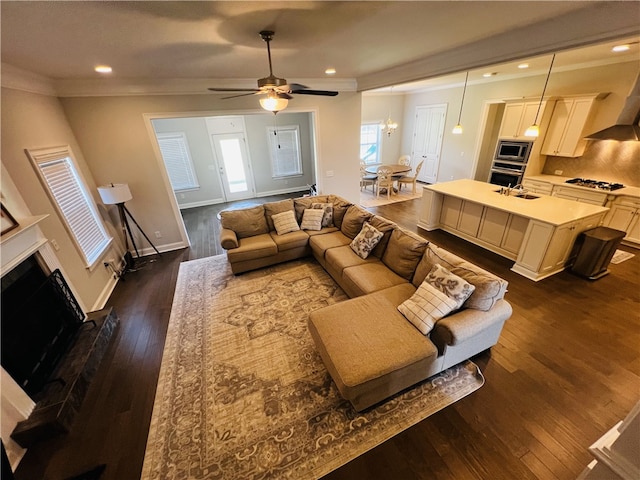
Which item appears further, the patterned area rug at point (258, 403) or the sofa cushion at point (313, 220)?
the sofa cushion at point (313, 220)

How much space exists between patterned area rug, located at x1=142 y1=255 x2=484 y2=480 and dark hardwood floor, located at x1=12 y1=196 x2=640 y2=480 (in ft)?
0.36

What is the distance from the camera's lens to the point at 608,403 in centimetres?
205

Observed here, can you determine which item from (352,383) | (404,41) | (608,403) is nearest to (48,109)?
(404,41)

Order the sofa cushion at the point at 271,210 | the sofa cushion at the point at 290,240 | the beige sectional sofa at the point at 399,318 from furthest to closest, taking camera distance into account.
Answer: the sofa cushion at the point at 271,210 < the sofa cushion at the point at 290,240 < the beige sectional sofa at the point at 399,318

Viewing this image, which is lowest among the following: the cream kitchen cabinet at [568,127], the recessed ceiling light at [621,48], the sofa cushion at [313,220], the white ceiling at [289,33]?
the sofa cushion at [313,220]

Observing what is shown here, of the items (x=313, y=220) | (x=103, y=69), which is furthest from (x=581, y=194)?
(x=103, y=69)

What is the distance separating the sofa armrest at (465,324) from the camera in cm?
201

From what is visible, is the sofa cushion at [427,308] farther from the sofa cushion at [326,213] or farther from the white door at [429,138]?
the white door at [429,138]

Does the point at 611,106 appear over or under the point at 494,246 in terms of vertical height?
over

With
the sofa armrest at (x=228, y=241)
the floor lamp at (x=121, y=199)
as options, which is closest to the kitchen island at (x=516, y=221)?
the sofa armrest at (x=228, y=241)

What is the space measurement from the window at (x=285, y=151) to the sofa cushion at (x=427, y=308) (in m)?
6.83

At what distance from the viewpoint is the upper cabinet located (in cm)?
528

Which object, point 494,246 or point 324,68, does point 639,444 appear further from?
point 324,68

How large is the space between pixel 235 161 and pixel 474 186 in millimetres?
6353
